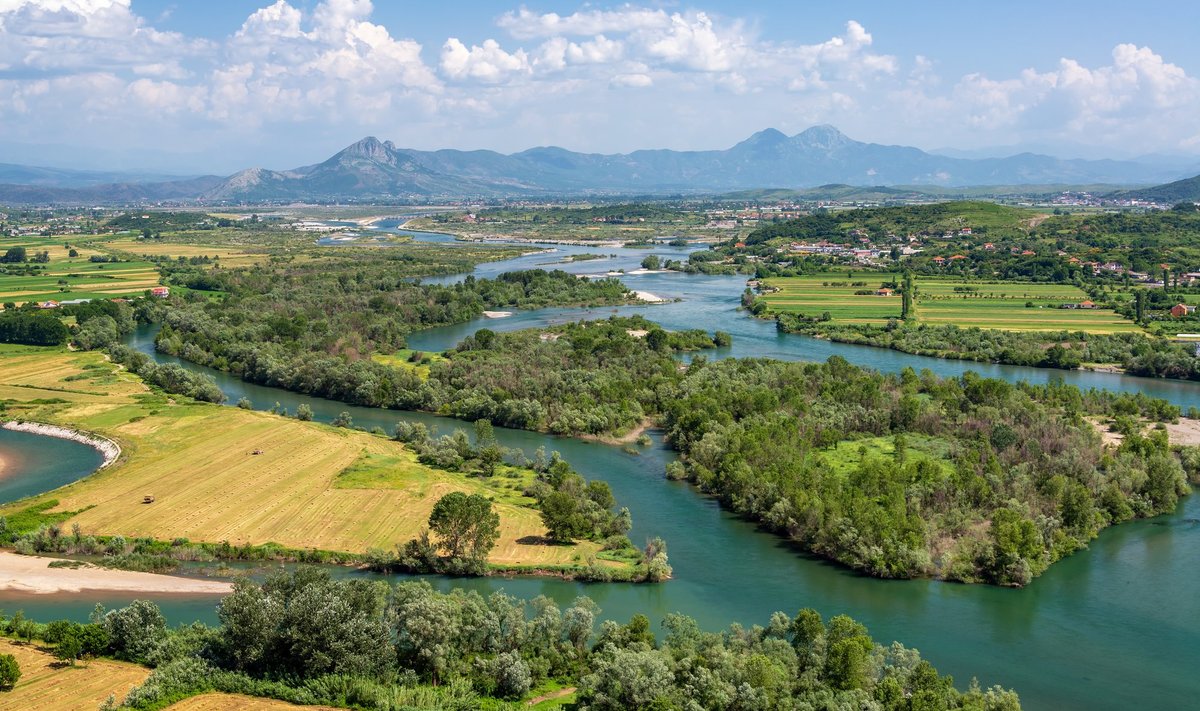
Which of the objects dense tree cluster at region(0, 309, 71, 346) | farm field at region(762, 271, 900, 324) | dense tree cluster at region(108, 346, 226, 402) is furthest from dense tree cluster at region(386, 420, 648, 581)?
dense tree cluster at region(0, 309, 71, 346)

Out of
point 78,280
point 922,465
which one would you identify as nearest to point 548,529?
point 922,465

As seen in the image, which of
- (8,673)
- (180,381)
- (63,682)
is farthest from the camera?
(180,381)

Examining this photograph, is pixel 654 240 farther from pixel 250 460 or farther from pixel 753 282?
pixel 250 460

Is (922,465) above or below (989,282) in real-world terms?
below

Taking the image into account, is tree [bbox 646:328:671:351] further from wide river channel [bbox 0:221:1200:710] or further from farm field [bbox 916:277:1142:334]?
farm field [bbox 916:277:1142:334]

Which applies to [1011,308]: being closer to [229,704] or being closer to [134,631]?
[229,704]

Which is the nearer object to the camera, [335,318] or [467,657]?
[467,657]
